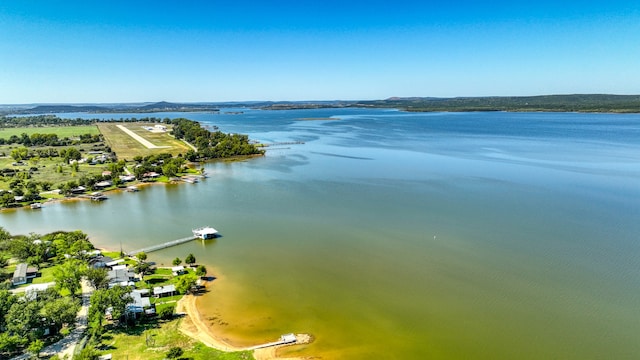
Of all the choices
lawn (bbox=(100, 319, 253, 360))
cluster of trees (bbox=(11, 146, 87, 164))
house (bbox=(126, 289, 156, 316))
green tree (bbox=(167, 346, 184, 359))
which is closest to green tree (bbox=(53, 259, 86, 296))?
house (bbox=(126, 289, 156, 316))

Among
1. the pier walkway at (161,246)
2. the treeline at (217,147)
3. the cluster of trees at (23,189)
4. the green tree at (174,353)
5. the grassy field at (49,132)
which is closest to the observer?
the green tree at (174,353)

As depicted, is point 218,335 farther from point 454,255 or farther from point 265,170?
point 265,170

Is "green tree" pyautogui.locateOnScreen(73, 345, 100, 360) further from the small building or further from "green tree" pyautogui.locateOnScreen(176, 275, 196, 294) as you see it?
the small building

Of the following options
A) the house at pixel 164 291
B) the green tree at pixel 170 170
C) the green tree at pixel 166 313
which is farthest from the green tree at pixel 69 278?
the green tree at pixel 170 170

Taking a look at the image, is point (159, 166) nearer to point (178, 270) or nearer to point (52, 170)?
point (52, 170)

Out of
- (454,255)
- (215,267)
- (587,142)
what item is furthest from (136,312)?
(587,142)

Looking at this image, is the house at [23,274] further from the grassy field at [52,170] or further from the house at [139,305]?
the grassy field at [52,170]
